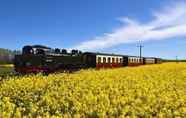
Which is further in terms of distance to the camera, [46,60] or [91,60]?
[91,60]

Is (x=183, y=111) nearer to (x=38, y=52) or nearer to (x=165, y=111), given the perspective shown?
(x=165, y=111)

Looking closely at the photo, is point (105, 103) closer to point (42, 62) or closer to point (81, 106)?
point (81, 106)

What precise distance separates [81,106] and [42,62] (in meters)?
23.9

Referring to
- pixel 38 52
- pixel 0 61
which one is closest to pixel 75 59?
pixel 38 52

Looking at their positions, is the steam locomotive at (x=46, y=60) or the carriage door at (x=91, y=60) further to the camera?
the carriage door at (x=91, y=60)

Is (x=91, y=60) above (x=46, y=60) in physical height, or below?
below

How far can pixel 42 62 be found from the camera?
35.1m

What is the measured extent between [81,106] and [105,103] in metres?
1.03

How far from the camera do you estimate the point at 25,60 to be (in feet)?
115

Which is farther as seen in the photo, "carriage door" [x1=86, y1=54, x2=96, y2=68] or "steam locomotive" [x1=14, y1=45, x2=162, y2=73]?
"carriage door" [x1=86, y1=54, x2=96, y2=68]

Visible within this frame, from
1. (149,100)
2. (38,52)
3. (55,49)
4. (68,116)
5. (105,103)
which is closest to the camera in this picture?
(68,116)

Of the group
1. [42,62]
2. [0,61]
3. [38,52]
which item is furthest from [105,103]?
[0,61]

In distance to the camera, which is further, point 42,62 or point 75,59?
point 75,59

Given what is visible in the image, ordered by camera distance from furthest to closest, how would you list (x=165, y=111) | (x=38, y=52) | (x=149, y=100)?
(x=38, y=52)
(x=149, y=100)
(x=165, y=111)
